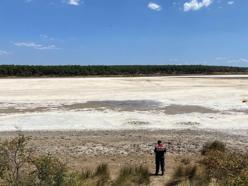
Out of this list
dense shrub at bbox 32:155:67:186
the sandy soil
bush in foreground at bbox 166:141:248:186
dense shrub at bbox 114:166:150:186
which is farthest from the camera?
the sandy soil

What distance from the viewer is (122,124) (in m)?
28.5

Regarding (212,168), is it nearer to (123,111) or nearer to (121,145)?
(121,145)

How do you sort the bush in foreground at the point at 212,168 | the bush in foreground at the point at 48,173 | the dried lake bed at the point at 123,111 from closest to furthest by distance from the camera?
the bush in foreground at the point at 48,173 < the bush in foreground at the point at 212,168 < the dried lake bed at the point at 123,111

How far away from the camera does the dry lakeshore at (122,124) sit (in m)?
21.3

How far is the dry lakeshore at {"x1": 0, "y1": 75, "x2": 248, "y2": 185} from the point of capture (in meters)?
21.3

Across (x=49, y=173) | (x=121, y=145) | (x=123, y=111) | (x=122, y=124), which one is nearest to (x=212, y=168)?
(x=121, y=145)

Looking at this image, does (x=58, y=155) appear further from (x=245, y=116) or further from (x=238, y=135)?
(x=245, y=116)

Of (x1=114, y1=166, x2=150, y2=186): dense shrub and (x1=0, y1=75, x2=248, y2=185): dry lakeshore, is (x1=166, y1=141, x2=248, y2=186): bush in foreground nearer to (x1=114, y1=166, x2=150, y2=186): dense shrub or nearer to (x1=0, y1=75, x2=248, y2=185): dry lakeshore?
(x1=0, y1=75, x2=248, y2=185): dry lakeshore

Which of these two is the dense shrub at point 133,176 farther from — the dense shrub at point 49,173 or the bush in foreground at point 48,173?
the dense shrub at point 49,173

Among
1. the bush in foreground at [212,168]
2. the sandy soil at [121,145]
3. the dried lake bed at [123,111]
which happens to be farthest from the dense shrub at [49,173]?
the dried lake bed at [123,111]

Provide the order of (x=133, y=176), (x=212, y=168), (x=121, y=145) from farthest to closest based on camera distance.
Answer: (x=121, y=145), (x=133, y=176), (x=212, y=168)

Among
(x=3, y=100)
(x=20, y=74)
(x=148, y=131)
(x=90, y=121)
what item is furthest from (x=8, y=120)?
(x=20, y=74)

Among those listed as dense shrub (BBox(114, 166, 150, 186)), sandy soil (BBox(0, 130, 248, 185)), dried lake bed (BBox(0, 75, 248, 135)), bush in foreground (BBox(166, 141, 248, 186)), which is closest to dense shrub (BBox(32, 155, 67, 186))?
bush in foreground (BBox(166, 141, 248, 186))

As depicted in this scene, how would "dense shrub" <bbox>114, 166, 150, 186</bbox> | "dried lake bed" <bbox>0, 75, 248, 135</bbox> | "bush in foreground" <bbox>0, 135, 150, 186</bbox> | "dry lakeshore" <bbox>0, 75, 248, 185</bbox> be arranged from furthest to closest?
"dried lake bed" <bbox>0, 75, 248, 135</bbox>, "dry lakeshore" <bbox>0, 75, 248, 185</bbox>, "dense shrub" <bbox>114, 166, 150, 186</bbox>, "bush in foreground" <bbox>0, 135, 150, 186</bbox>
